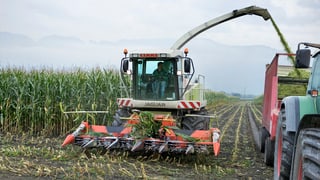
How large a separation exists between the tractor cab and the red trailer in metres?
1.74

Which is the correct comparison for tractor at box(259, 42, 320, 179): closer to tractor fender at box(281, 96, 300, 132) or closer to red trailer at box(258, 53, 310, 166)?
tractor fender at box(281, 96, 300, 132)

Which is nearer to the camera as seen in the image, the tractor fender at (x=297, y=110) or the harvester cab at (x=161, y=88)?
the tractor fender at (x=297, y=110)

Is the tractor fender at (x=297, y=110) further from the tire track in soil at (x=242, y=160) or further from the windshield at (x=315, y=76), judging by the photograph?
the tire track in soil at (x=242, y=160)

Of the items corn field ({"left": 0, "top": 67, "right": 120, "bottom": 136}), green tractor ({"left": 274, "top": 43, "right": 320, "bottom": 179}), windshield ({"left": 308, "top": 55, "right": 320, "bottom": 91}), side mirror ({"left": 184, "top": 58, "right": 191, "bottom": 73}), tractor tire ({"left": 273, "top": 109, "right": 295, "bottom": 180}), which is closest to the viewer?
green tractor ({"left": 274, "top": 43, "right": 320, "bottom": 179})

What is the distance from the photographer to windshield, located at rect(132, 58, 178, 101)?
950 centimetres

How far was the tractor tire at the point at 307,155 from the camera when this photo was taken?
3.15 m

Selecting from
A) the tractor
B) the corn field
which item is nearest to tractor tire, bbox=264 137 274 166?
the tractor

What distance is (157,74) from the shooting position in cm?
963

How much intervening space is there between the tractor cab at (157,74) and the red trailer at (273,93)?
1.74 metres

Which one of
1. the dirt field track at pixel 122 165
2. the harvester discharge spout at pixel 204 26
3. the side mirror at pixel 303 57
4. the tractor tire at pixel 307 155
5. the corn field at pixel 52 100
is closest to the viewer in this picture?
the tractor tire at pixel 307 155

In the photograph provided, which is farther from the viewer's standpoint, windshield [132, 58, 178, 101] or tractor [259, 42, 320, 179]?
windshield [132, 58, 178, 101]

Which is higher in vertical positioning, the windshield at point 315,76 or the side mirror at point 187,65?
the side mirror at point 187,65

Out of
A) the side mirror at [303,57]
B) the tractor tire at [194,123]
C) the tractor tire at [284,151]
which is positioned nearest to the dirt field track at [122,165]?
the tractor tire at [194,123]

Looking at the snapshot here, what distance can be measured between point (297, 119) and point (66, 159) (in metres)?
4.39
